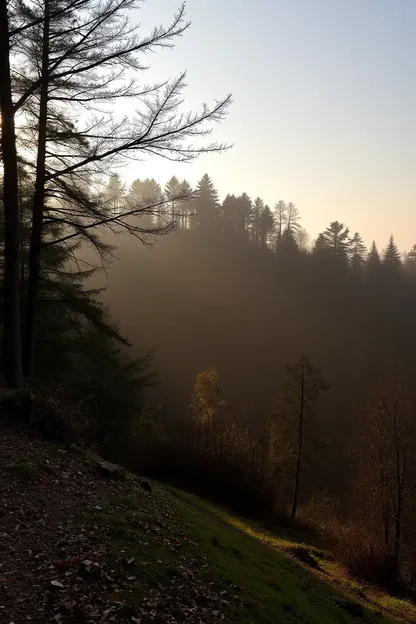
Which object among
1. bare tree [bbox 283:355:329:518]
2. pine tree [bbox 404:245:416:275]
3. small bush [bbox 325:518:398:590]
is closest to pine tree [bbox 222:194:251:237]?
pine tree [bbox 404:245:416:275]

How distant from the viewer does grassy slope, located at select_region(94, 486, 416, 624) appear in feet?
16.5

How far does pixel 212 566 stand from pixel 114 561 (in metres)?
1.60

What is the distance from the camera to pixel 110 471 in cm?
764

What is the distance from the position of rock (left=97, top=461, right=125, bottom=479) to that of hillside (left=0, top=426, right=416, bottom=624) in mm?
89

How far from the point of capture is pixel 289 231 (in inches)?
3509

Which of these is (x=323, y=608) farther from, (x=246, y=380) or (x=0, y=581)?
(x=246, y=380)

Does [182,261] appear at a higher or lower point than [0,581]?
higher

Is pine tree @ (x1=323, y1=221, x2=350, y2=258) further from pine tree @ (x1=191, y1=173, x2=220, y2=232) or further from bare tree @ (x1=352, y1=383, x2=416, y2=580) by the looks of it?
bare tree @ (x1=352, y1=383, x2=416, y2=580)

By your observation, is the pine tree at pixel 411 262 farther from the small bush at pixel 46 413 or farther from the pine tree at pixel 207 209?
the small bush at pixel 46 413

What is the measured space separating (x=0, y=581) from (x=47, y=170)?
331 inches

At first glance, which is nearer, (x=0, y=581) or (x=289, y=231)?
(x=0, y=581)

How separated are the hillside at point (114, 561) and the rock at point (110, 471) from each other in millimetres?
89

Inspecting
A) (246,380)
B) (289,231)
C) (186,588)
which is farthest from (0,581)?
(289,231)

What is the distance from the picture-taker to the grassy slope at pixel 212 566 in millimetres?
5035
